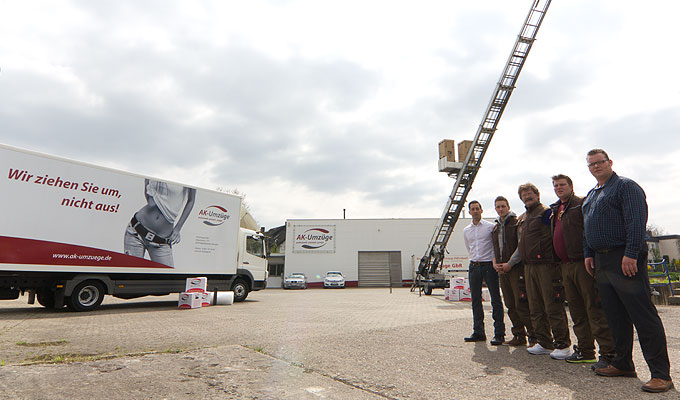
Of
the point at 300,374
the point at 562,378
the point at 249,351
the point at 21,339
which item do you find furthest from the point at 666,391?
the point at 21,339

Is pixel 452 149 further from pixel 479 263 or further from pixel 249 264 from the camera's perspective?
pixel 479 263

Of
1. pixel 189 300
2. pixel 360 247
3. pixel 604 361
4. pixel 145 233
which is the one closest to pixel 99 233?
pixel 145 233

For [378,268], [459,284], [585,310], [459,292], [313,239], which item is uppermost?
[313,239]

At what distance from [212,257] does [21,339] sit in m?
7.19

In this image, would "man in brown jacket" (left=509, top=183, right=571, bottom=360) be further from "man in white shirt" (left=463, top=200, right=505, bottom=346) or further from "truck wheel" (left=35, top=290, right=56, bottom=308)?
"truck wheel" (left=35, top=290, right=56, bottom=308)

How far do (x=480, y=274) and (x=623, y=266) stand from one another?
7.19ft

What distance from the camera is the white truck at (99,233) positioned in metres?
8.95

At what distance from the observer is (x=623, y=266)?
3170 mm

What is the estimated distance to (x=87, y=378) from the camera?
124 inches

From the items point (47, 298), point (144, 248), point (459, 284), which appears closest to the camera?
point (47, 298)

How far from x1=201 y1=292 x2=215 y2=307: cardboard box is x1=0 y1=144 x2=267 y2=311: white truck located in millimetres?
740

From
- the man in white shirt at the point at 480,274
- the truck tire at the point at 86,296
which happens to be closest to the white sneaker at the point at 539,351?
the man in white shirt at the point at 480,274

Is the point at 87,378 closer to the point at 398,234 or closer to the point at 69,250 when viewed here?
the point at 69,250

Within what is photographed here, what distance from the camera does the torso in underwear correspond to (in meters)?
11.0
